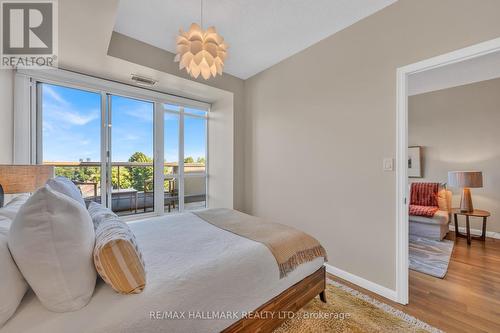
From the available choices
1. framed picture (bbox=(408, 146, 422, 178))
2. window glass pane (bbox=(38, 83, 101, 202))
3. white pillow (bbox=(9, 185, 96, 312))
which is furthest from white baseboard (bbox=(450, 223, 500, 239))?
window glass pane (bbox=(38, 83, 101, 202))

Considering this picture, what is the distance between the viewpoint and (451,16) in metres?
1.67

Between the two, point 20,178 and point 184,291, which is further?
point 20,178

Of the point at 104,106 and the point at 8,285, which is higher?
the point at 104,106

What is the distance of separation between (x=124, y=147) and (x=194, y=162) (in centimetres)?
119

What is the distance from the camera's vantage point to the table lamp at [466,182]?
133 inches

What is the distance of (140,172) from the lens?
3369 mm

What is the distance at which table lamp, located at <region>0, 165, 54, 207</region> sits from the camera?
1.63 m

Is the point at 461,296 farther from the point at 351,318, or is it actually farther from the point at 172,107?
the point at 172,107

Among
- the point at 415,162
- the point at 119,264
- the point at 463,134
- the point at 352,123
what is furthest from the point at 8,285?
the point at 463,134

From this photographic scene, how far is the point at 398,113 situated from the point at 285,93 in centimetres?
151

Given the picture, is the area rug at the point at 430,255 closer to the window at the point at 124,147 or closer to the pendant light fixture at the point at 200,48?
the pendant light fixture at the point at 200,48

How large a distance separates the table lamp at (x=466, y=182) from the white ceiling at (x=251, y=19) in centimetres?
315

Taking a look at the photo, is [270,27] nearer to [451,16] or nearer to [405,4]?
[405,4]

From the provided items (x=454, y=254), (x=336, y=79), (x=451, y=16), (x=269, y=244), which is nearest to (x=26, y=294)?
(x=269, y=244)
